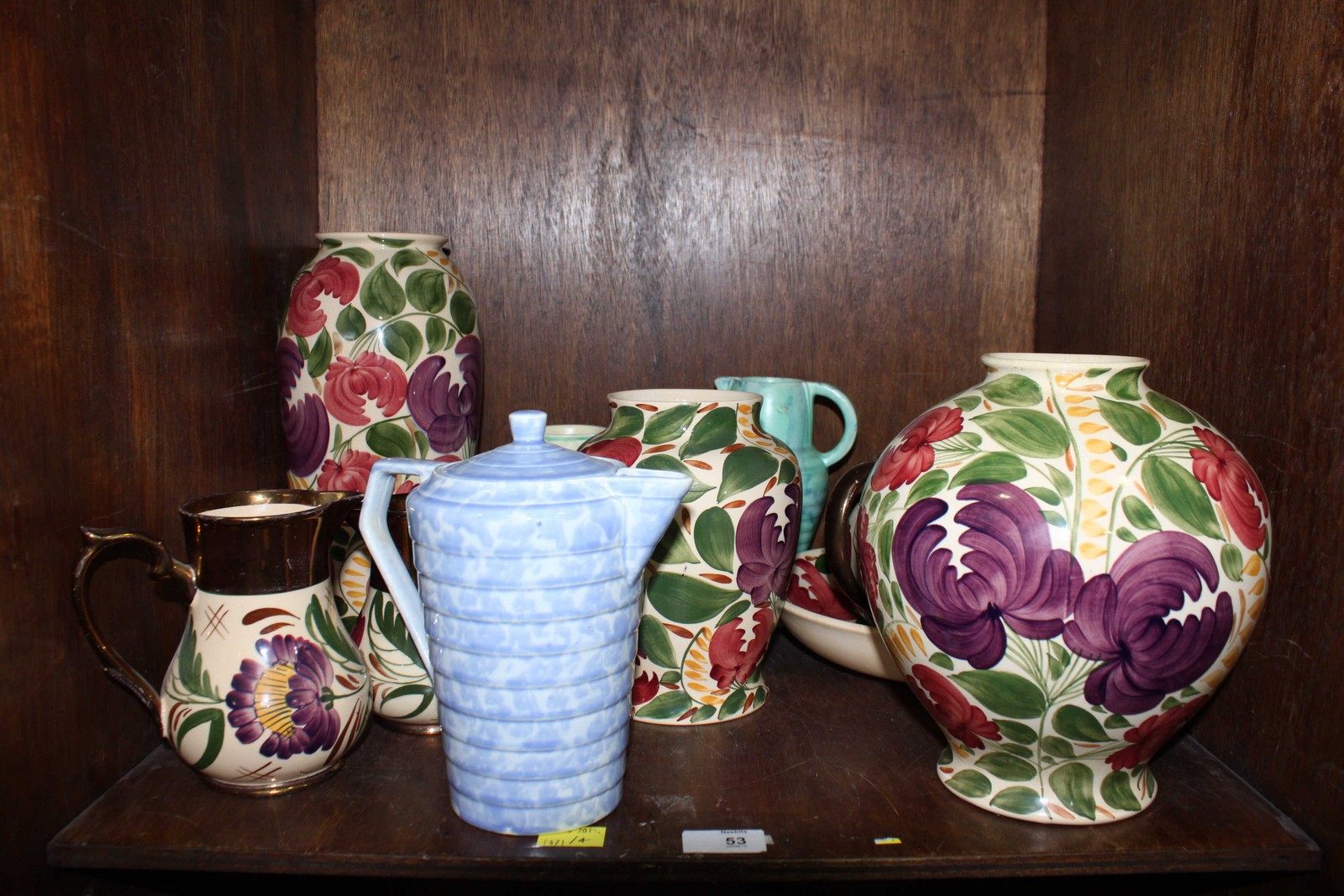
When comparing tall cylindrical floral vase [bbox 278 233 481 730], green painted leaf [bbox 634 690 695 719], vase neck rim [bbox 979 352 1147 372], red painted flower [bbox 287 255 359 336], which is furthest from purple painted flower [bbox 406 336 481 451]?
vase neck rim [bbox 979 352 1147 372]

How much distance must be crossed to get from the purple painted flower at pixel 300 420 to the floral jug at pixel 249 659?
0.22 meters

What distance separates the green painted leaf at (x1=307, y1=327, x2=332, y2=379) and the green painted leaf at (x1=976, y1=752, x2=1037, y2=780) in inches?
27.9

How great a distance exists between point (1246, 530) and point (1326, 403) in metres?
0.12

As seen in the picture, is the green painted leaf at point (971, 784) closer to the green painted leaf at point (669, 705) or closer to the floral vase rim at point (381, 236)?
the green painted leaf at point (669, 705)

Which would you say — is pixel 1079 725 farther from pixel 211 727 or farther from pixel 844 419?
pixel 211 727

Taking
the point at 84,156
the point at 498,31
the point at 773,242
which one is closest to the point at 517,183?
the point at 498,31

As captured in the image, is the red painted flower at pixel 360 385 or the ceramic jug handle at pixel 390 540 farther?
the red painted flower at pixel 360 385

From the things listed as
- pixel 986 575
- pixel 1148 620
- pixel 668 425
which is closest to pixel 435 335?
pixel 668 425

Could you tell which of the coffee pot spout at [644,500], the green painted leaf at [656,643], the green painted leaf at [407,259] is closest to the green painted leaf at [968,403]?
the coffee pot spout at [644,500]

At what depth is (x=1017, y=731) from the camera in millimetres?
743

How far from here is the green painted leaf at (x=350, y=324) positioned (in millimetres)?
995

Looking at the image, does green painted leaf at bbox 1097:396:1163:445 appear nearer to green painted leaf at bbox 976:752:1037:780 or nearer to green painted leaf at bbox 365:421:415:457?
green painted leaf at bbox 976:752:1037:780

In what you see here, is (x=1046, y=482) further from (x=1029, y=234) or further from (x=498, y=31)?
(x=498, y=31)

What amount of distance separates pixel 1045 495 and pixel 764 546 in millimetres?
284
